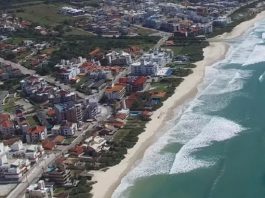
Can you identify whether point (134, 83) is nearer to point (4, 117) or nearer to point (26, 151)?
point (4, 117)

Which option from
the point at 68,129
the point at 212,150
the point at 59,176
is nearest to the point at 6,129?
the point at 68,129

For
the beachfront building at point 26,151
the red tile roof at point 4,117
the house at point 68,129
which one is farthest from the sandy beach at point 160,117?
the red tile roof at point 4,117

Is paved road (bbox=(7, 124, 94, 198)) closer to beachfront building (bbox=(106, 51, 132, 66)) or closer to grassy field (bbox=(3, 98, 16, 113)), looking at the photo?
grassy field (bbox=(3, 98, 16, 113))

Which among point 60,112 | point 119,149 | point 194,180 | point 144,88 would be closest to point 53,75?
point 144,88

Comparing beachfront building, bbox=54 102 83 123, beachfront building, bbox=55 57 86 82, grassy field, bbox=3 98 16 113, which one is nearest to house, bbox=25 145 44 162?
beachfront building, bbox=54 102 83 123

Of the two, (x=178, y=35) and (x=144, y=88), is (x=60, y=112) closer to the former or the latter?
(x=144, y=88)

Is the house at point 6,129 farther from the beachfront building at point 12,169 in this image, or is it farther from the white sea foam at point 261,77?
the white sea foam at point 261,77
